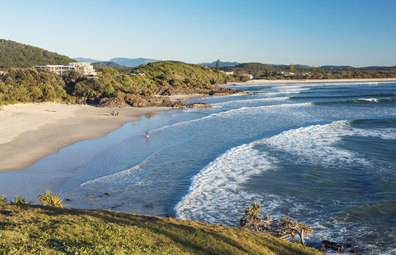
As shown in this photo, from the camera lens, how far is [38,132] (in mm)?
22922

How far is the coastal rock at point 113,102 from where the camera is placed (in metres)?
43.5

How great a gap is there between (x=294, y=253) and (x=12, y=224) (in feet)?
21.2

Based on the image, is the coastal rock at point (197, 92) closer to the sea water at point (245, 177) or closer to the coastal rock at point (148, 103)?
the coastal rock at point (148, 103)

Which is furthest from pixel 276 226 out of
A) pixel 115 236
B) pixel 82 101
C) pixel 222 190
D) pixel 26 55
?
pixel 26 55

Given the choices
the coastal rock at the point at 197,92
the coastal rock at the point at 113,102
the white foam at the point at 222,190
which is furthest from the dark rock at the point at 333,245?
the coastal rock at the point at 197,92

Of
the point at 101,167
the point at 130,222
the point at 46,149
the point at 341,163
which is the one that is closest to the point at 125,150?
the point at 101,167

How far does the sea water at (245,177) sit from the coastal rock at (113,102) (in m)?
20.9

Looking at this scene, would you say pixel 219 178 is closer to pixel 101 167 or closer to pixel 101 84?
pixel 101 167

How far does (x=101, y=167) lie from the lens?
604 inches

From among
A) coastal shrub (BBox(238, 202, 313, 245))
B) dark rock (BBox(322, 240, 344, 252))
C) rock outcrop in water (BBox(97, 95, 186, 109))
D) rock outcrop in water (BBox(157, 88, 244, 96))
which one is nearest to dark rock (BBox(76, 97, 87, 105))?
rock outcrop in water (BBox(97, 95, 186, 109))

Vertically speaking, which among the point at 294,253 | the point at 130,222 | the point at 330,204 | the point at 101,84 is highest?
the point at 101,84

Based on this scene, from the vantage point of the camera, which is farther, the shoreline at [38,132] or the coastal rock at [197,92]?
the coastal rock at [197,92]

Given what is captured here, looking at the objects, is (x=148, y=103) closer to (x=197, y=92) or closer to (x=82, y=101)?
(x=82, y=101)

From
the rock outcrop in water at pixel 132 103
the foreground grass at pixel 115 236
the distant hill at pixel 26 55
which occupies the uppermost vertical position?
the distant hill at pixel 26 55
